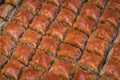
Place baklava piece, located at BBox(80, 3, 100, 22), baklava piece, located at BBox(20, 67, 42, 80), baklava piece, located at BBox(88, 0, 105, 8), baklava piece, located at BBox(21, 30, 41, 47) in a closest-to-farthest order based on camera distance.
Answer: baklava piece, located at BBox(20, 67, 42, 80) < baklava piece, located at BBox(21, 30, 41, 47) < baklava piece, located at BBox(80, 3, 100, 22) < baklava piece, located at BBox(88, 0, 105, 8)

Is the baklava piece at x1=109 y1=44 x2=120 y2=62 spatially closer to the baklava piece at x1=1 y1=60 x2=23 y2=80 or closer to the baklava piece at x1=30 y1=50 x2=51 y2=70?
the baklava piece at x1=30 y1=50 x2=51 y2=70

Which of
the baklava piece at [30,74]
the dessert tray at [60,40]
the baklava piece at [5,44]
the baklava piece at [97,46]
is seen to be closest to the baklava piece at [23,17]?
the dessert tray at [60,40]

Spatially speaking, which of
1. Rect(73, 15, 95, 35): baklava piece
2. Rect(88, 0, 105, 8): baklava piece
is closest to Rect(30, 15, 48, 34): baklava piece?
Rect(73, 15, 95, 35): baklava piece

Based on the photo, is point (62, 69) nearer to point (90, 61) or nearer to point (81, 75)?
point (81, 75)

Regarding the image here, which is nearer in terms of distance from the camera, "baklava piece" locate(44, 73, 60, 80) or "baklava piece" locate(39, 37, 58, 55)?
"baklava piece" locate(44, 73, 60, 80)

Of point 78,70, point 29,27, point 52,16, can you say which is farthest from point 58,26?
point 78,70

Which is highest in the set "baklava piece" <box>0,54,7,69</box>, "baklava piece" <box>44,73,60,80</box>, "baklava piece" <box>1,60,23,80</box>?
"baklava piece" <box>0,54,7,69</box>
